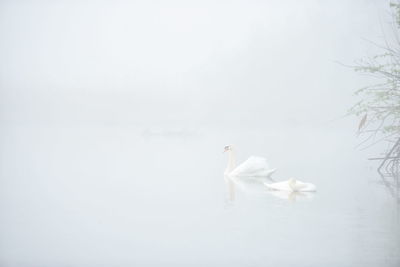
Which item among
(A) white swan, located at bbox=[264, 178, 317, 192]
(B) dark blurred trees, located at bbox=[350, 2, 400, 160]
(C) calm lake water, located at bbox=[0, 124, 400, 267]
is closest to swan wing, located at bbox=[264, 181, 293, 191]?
(A) white swan, located at bbox=[264, 178, 317, 192]

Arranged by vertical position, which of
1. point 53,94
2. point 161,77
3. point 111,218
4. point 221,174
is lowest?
point 111,218

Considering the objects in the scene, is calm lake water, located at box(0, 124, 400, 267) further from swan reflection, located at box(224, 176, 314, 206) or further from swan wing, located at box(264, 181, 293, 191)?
swan wing, located at box(264, 181, 293, 191)

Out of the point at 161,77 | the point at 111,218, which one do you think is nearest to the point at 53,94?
the point at 161,77

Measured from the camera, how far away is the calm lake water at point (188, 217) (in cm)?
434

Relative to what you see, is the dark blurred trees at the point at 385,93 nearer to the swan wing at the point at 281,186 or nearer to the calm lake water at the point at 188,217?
the calm lake water at the point at 188,217

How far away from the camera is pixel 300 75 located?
2527 centimetres

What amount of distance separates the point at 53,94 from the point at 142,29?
251 inches

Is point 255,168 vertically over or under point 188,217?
over

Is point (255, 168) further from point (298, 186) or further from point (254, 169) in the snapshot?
point (298, 186)

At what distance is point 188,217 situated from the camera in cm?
575

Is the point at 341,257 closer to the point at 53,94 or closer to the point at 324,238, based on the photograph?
the point at 324,238

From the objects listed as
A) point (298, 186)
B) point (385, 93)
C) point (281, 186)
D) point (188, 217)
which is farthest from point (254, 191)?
point (385, 93)

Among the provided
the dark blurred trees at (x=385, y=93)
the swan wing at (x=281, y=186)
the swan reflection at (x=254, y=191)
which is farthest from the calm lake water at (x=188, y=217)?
the dark blurred trees at (x=385, y=93)

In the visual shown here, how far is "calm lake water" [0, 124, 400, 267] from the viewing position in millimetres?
4344
